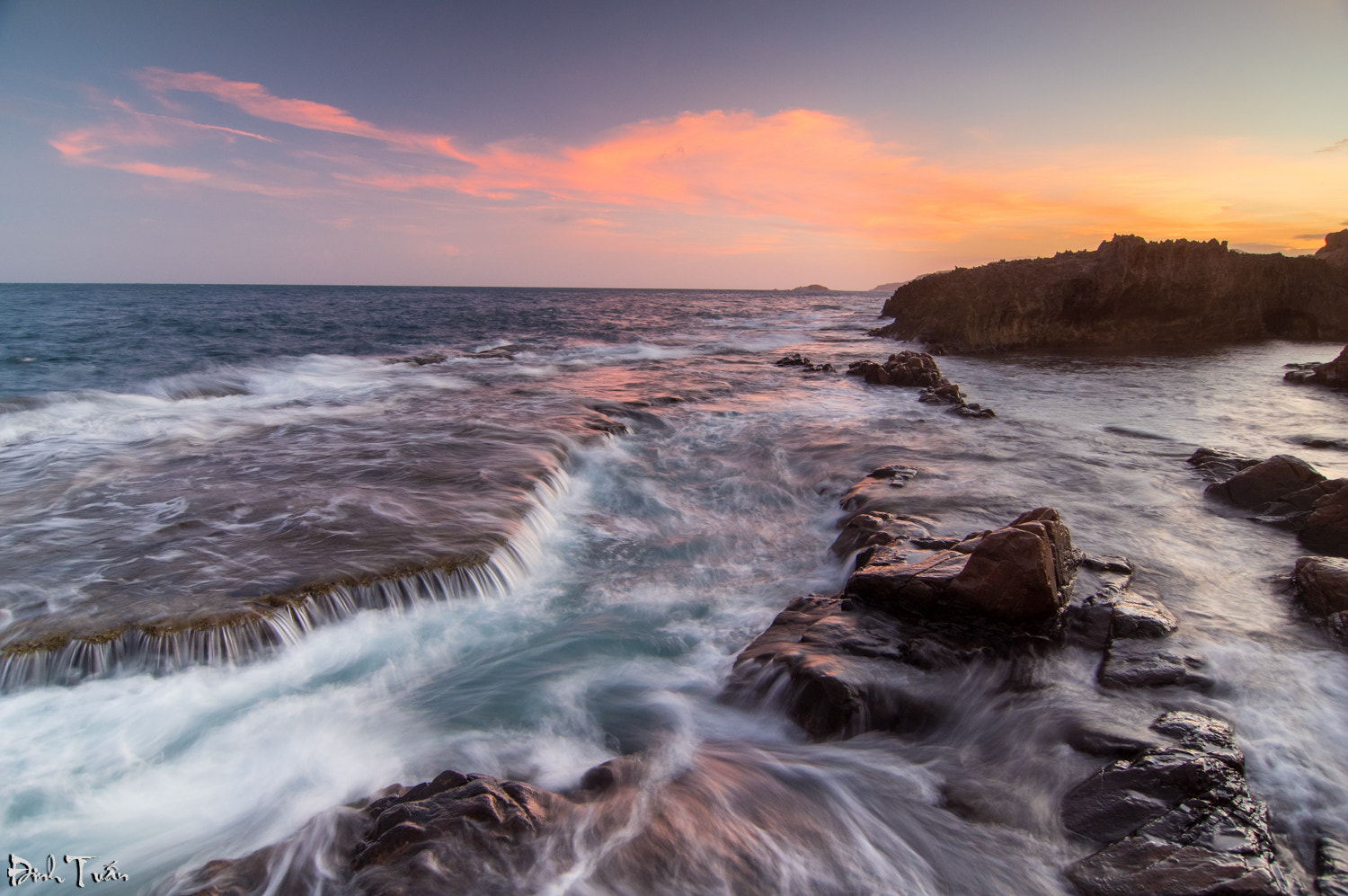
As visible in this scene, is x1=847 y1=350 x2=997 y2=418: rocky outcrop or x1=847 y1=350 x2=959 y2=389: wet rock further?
x1=847 y1=350 x2=959 y2=389: wet rock

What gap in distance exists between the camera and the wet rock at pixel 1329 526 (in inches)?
230

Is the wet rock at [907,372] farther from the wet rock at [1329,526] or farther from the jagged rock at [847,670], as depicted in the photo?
the jagged rock at [847,670]

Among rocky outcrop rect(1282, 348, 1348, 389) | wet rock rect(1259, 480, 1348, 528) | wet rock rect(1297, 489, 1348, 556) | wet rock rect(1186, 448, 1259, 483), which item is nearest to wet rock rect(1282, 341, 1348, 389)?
rocky outcrop rect(1282, 348, 1348, 389)

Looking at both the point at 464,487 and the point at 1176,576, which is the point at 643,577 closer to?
the point at 464,487

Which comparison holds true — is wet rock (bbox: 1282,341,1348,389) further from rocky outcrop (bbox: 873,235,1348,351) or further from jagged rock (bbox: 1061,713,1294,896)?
jagged rock (bbox: 1061,713,1294,896)

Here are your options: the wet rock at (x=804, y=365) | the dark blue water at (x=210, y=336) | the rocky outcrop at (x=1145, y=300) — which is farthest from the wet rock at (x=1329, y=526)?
the dark blue water at (x=210, y=336)

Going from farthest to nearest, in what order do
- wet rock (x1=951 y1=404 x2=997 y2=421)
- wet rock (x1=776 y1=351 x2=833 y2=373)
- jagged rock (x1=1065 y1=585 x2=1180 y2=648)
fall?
wet rock (x1=776 y1=351 x2=833 y2=373) < wet rock (x1=951 y1=404 x2=997 y2=421) < jagged rock (x1=1065 y1=585 x2=1180 y2=648)

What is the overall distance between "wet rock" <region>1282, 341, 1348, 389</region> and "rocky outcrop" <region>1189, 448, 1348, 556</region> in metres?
11.5

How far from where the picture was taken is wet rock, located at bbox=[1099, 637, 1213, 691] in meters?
4.00

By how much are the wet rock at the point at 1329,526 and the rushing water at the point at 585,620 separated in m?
0.33

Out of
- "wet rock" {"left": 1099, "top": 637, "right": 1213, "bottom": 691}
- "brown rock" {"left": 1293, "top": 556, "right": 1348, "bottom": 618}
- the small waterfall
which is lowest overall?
the small waterfall

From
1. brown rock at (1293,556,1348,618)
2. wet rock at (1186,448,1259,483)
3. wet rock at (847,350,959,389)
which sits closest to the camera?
brown rock at (1293,556,1348,618)

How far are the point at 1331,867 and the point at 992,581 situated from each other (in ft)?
6.80

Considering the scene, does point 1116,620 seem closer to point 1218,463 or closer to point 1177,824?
point 1177,824
